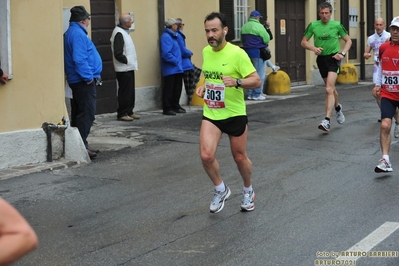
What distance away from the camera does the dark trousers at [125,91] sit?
1416cm

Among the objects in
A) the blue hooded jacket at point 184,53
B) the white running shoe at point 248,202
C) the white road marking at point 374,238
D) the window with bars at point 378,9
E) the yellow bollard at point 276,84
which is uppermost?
the window with bars at point 378,9

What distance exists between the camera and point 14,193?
8320 mm

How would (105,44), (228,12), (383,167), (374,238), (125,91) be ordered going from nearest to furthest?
1. (374,238)
2. (383,167)
3. (125,91)
4. (105,44)
5. (228,12)

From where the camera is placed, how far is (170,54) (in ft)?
50.3

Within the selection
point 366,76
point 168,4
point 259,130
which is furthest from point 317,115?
point 366,76

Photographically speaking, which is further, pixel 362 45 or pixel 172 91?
pixel 362 45

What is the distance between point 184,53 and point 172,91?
34.9 inches

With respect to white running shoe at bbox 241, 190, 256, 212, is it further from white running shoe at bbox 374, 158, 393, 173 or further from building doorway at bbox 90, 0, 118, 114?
building doorway at bbox 90, 0, 118, 114

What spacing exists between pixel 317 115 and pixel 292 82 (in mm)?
7626

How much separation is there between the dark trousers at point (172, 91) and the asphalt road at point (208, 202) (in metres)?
2.67

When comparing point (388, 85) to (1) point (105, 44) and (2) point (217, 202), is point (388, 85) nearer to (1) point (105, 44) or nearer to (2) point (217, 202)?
(2) point (217, 202)

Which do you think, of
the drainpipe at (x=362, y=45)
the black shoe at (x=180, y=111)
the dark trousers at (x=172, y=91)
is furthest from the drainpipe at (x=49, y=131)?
the drainpipe at (x=362, y=45)

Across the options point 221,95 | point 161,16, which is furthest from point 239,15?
point 221,95

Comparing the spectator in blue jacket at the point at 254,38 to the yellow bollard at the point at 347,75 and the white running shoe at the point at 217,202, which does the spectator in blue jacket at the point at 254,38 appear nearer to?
the yellow bollard at the point at 347,75
